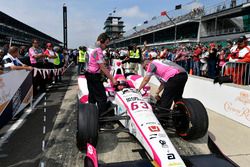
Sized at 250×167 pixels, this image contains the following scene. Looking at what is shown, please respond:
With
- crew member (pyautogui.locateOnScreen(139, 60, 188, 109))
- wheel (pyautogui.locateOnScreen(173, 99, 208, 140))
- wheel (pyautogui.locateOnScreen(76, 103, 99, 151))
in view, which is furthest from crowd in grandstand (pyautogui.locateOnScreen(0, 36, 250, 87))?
wheel (pyautogui.locateOnScreen(76, 103, 99, 151))

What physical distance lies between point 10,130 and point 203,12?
40.8 m

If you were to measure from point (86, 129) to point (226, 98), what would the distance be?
155 inches

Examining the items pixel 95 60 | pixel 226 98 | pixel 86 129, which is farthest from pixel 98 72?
pixel 226 98

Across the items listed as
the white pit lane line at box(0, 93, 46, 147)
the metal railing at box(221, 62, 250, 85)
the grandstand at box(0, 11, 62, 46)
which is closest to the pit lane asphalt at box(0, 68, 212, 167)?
the white pit lane line at box(0, 93, 46, 147)

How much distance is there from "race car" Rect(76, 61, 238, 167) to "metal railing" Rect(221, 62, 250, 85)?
292cm

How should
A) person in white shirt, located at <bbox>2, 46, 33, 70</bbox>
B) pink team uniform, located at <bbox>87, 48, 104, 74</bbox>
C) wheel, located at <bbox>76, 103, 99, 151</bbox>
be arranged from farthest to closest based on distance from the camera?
person in white shirt, located at <bbox>2, 46, 33, 70</bbox> → pink team uniform, located at <bbox>87, 48, 104, 74</bbox> → wheel, located at <bbox>76, 103, 99, 151</bbox>

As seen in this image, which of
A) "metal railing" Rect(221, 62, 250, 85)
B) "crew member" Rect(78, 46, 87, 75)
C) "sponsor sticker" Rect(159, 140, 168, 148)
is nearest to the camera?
"sponsor sticker" Rect(159, 140, 168, 148)

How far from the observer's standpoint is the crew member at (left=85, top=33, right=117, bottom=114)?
15.0 feet

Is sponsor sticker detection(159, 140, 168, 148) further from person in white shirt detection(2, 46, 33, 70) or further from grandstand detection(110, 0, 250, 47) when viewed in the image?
grandstand detection(110, 0, 250, 47)

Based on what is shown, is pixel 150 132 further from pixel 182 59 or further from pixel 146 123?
pixel 182 59

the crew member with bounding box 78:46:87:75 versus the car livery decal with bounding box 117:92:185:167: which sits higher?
the crew member with bounding box 78:46:87:75

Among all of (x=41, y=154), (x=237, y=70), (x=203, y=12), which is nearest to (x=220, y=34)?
A: (x=203, y=12)

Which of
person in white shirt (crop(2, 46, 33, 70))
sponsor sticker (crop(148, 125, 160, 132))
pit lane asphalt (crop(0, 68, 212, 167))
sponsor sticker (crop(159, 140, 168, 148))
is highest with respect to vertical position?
person in white shirt (crop(2, 46, 33, 70))

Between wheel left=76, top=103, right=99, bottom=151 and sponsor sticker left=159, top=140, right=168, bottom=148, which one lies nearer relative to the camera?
sponsor sticker left=159, top=140, right=168, bottom=148
